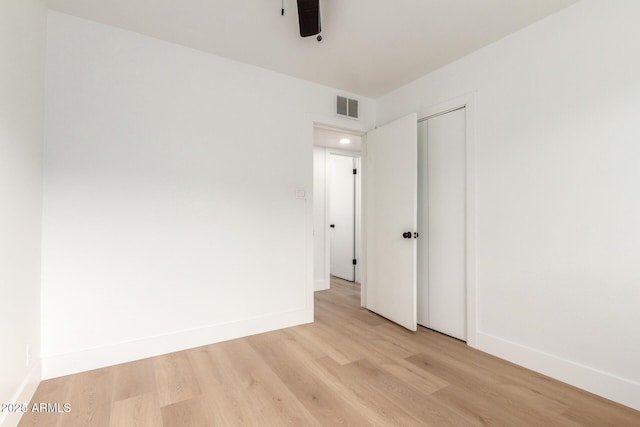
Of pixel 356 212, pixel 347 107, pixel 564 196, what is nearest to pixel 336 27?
pixel 347 107

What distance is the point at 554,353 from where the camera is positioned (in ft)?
6.63

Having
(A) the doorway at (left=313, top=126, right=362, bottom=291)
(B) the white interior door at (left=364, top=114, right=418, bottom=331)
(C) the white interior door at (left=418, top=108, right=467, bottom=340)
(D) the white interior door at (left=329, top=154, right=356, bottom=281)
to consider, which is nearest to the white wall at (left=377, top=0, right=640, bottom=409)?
(C) the white interior door at (left=418, top=108, right=467, bottom=340)

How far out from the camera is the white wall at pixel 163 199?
2051mm

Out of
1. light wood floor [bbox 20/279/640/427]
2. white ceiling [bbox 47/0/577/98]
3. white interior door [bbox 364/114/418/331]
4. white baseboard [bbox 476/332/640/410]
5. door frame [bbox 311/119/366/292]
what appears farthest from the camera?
door frame [bbox 311/119/366/292]

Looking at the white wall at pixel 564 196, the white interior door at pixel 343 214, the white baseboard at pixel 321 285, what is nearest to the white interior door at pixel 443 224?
the white wall at pixel 564 196

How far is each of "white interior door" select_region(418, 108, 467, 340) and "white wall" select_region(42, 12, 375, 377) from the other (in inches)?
47.6

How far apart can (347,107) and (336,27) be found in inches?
46.2

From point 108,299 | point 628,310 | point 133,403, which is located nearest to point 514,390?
point 628,310

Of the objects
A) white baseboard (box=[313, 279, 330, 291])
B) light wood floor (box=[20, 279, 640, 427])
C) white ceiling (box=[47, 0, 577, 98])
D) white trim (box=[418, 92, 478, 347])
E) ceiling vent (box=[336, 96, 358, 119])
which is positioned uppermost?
white ceiling (box=[47, 0, 577, 98])

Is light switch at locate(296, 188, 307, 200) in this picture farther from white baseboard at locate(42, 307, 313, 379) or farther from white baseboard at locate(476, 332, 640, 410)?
white baseboard at locate(476, 332, 640, 410)

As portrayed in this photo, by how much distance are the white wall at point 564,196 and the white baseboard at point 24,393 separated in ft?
10.1

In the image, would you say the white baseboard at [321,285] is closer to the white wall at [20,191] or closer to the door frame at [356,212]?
the door frame at [356,212]

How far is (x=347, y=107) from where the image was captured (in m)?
3.33

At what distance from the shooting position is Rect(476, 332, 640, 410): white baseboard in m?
1.70
